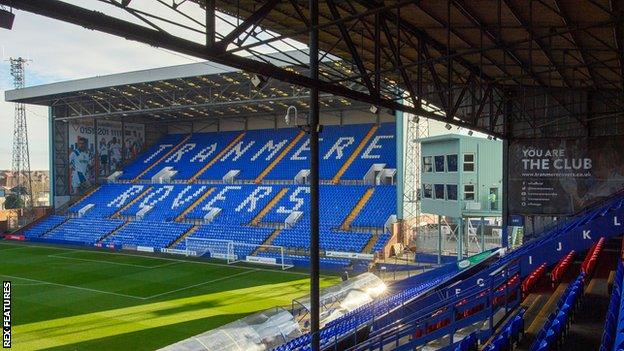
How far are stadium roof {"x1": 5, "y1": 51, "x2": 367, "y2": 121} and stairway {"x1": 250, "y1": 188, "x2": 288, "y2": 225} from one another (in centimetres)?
608

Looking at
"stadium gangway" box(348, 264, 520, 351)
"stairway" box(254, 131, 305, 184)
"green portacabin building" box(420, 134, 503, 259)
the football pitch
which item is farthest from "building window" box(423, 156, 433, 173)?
"stairway" box(254, 131, 305, 184)

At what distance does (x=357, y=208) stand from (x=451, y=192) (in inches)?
341

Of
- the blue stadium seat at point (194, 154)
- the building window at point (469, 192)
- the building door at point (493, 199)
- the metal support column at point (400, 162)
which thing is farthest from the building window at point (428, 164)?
the blue stadium seat at point (194, 154)

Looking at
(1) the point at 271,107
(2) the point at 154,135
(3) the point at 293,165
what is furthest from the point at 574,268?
(2) the point at 154,135

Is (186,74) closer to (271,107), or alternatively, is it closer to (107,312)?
(271,107)

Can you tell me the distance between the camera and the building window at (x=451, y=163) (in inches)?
918

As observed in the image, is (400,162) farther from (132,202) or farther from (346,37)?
(346,37)

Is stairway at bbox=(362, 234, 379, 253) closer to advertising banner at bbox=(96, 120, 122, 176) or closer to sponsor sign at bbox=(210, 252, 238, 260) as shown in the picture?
sponsor sign at bbox=(210, 252, 238, 260)

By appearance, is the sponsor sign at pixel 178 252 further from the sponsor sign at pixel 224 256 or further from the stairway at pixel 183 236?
the sponsor sign at pixel 224 256

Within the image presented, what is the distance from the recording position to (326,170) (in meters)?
36.3

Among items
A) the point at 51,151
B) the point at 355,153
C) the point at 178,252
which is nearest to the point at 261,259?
the point at 178,252

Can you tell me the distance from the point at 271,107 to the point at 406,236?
1528 cm

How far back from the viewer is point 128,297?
20641mm

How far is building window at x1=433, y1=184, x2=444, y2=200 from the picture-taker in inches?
950
